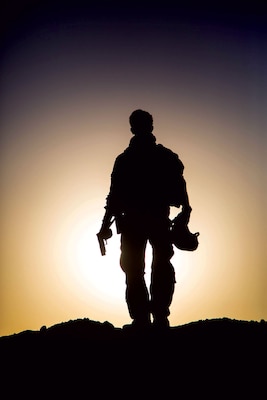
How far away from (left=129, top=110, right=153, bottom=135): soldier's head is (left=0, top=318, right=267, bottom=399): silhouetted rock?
9.52 ft

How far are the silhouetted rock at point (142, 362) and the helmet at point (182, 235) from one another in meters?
1.16

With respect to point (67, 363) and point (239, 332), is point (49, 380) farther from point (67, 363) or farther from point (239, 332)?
point (239, 332)

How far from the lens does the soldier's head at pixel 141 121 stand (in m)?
A: 8.36

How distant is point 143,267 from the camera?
8.30 m

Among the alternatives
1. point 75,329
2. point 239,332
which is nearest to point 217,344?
point 239,332

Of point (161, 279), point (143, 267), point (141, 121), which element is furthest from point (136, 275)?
point (141, 121)

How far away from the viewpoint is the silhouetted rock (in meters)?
6.43

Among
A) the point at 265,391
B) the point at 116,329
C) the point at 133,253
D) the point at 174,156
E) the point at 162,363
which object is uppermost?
the point at 174,156

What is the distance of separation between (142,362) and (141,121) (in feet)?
11.3

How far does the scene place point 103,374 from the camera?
6.79 metres

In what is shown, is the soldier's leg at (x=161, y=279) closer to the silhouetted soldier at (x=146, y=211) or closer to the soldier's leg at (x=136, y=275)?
the silhouetted soldier at (x=146, y=211)

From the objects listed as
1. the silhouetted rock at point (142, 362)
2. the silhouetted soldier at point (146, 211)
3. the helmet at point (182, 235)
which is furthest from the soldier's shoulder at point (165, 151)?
the silhouetted rock at point (142, 362)

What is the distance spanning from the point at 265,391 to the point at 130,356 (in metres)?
1.75

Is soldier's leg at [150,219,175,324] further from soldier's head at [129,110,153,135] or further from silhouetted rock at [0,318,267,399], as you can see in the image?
soldier's head at [129,110,153,135]
